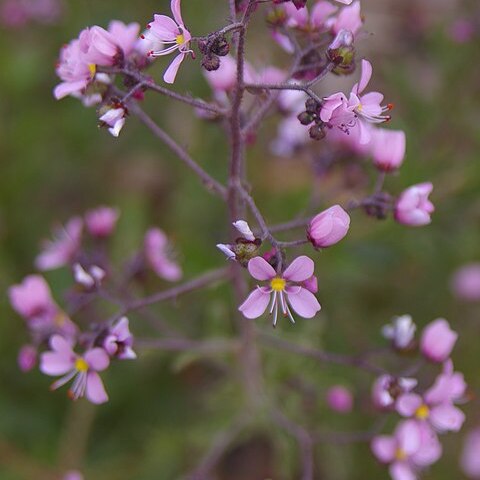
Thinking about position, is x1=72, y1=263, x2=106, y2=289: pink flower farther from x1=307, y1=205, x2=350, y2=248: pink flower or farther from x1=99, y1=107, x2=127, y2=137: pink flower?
x1=307, y1=205, x2=350, y2=248: pink flower

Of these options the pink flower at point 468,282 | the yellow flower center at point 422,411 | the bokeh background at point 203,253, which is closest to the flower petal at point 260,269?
the yellow flower center at point 422,411

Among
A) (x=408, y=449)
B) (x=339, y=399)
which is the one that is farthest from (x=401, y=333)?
(x=339, y=399)

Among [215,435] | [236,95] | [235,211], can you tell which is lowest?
[215,435]

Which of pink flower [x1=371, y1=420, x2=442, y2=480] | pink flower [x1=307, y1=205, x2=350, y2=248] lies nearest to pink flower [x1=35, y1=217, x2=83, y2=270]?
pink flower [x1=307, y1=205, x2=350, y2=248]

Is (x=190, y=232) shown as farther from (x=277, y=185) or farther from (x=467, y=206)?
(x=467, y=206)

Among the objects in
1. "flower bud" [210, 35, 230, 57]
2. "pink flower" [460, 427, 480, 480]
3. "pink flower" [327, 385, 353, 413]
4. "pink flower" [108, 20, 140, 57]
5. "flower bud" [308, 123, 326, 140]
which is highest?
"flower bud" [210, 35, 230, 57]

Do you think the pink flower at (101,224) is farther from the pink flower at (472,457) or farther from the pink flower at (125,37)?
→ the pink flower at (472,457)

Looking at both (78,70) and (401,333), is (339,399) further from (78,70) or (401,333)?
(78,70)

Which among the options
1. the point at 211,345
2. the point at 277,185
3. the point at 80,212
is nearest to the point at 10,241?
the point at 80,212
